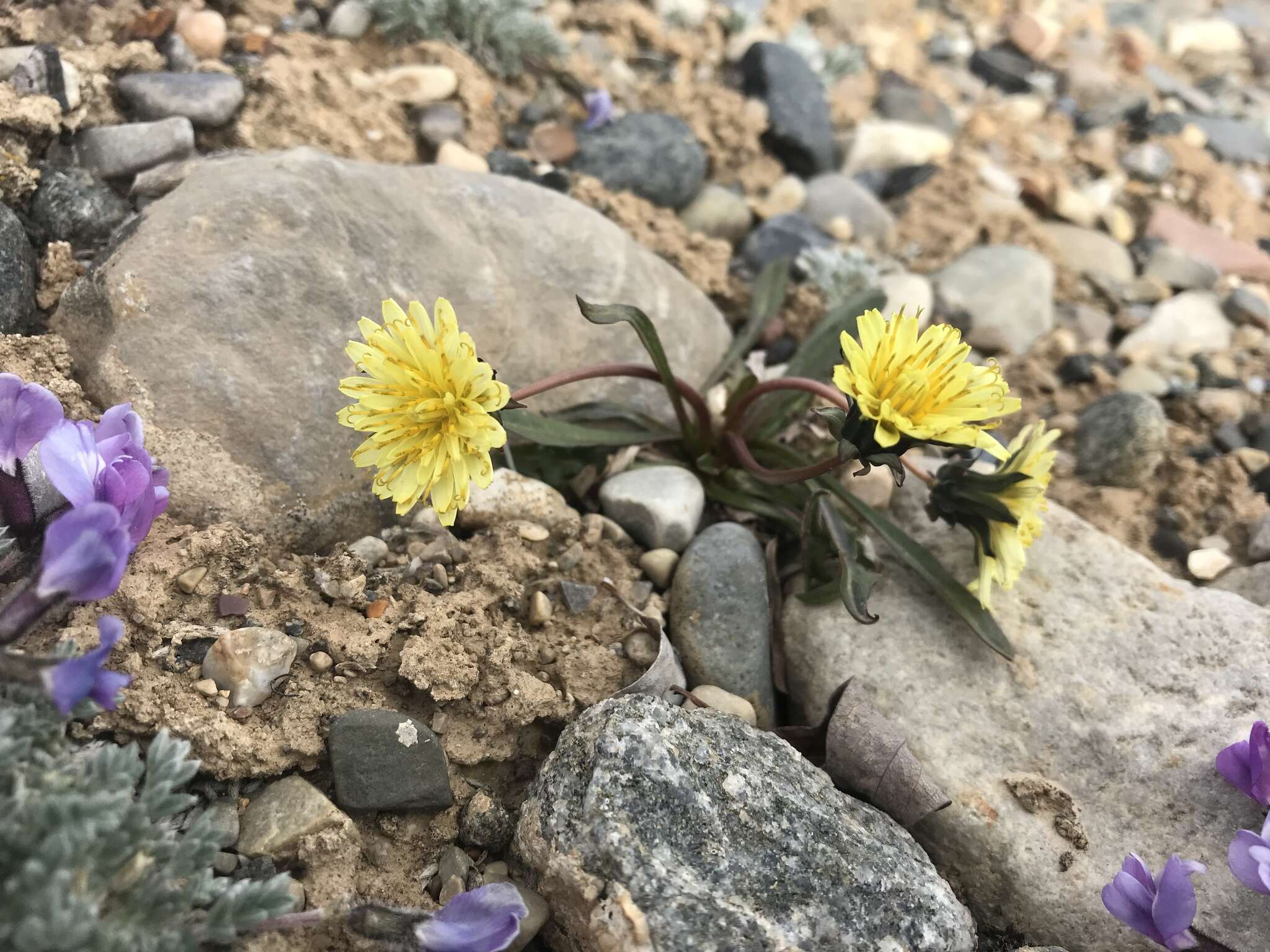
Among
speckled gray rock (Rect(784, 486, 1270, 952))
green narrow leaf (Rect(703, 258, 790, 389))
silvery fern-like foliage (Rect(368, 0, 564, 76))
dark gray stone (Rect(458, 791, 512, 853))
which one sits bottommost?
dark gray stone (Rect(458, 791, 512, 853))

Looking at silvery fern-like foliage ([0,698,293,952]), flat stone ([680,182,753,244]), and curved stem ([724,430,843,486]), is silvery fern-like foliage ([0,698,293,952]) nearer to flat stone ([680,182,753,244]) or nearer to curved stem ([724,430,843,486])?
curved stem ([724,430,843,486])

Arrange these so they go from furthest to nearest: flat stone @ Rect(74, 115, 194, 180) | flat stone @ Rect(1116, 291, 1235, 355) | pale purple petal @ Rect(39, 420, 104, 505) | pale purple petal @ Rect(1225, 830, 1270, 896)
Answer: flat stone @ Rect(1116, 291, 1235, 355) < flat stone @ Rect(74, 115, 194, 180) < pale purple petal @ Rect(1225, 830, 1270, 896) < pale purple petal @ Rect(39, 420, 104, 505)

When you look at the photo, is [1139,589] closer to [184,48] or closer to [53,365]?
[53,365]

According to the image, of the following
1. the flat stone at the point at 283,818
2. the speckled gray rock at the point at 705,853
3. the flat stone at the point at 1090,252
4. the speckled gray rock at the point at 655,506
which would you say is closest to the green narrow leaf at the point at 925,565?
the speckled gray rock at the point at 655,506

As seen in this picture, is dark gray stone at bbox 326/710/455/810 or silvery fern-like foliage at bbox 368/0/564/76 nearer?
dark gray stone at bbox 326/710/455/810

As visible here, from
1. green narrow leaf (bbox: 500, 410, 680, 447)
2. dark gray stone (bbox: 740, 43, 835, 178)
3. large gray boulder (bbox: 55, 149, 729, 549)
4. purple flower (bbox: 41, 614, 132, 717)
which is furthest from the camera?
dark gray stone (bbox: 740, 43, 835, 178)

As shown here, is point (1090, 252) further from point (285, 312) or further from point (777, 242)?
point (285, 312)

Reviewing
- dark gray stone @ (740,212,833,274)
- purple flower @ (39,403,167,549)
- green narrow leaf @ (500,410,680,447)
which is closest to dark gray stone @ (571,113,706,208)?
dark gray stone @ (740,212,833,274)
